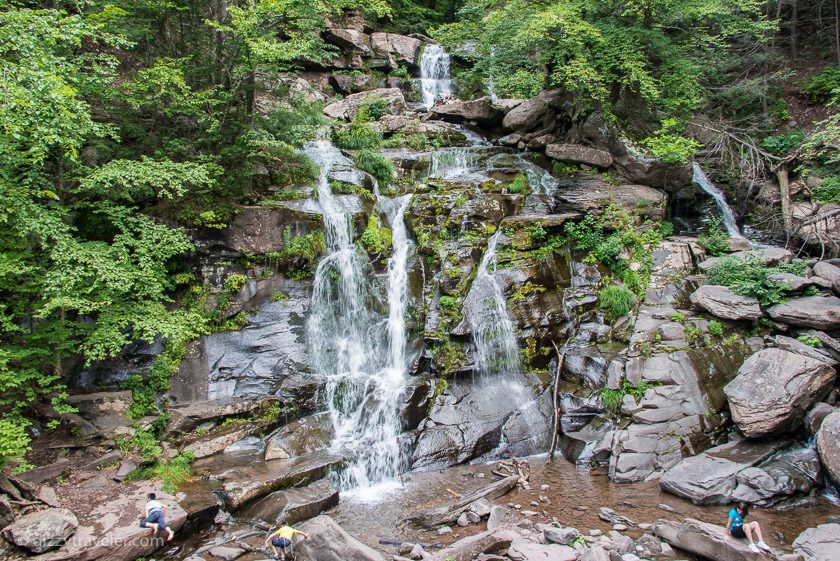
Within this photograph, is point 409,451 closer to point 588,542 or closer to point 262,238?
point 588,542

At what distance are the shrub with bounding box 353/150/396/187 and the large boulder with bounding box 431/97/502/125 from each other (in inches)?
251

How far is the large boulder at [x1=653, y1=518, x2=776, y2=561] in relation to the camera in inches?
223

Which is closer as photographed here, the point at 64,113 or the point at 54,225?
the point at 64,113

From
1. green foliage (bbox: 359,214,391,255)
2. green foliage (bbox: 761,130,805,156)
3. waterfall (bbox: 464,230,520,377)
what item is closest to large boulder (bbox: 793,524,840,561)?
waterfall (bbox: 464,230,520,377)

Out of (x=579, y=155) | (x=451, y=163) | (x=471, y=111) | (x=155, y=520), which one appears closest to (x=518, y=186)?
(x=451, y=163)

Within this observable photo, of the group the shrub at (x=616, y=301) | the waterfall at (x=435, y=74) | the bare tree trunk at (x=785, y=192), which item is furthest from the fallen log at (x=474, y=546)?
the waterfall at (x=435, y=74)

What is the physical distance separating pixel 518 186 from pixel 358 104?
903 cm

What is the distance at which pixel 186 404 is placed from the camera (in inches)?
373

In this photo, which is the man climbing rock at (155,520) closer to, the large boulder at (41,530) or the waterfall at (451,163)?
the large boulder at (41,530)

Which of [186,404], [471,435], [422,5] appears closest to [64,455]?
[186,404]

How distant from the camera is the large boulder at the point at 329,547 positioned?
5723 mm

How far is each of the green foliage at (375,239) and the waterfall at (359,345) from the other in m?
0.26

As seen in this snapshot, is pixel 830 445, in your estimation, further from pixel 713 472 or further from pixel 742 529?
pixel 742 529

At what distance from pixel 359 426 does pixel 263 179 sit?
736cm
